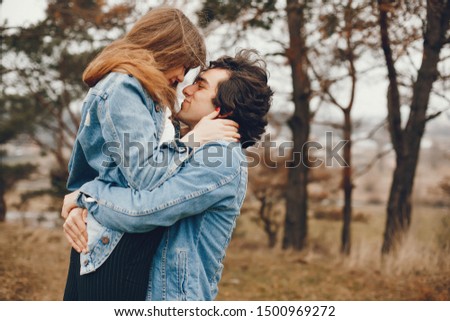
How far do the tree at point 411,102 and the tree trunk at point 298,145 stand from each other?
2141mm

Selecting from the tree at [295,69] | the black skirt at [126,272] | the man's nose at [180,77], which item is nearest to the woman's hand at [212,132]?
the man's nose at [180,77]

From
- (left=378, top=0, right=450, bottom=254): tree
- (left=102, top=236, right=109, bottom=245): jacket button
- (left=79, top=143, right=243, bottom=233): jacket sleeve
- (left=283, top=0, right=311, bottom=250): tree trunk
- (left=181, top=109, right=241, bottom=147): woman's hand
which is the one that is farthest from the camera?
(left=283, top=0, right=311, bottom=250): tree trunk

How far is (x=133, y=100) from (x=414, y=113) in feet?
23.6

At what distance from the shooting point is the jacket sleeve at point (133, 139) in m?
1.86

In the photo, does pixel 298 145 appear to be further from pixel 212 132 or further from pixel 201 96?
pixel 212 132

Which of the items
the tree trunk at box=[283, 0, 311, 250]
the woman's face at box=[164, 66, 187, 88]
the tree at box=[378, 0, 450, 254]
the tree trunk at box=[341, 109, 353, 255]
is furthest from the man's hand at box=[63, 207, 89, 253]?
the tree trunk at box=[341, 109, 353, 255]

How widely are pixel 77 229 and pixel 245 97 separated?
90cm

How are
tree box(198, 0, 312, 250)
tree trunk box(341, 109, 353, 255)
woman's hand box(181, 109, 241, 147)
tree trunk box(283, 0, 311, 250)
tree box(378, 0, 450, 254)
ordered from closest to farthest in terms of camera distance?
woman's hand box(181, 109, 241, 147) < tree box(378, 0, 450, 254) < tree box(198, 0, 312, 250) < tree trunk box(283, 0, 311, 250) < tree trunk box(341, 109, 353, 255)

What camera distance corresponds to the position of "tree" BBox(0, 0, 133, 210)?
29.6ft

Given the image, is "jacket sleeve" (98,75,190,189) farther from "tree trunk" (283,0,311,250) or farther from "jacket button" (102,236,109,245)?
"tree trunk" (283,0,311,250)

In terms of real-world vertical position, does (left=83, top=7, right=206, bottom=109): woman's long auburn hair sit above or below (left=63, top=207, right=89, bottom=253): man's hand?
above

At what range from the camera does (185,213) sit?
1.91 meters

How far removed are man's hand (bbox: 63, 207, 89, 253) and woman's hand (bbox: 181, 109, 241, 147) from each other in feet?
1.64
